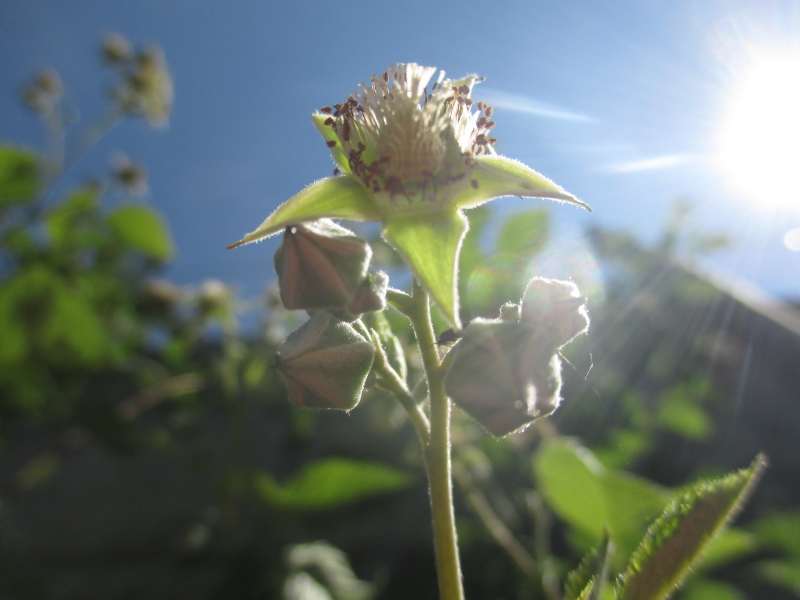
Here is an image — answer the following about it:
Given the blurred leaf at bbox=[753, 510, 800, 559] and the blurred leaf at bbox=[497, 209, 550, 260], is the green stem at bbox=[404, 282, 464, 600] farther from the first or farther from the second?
the blurred leaf at bbox=[753, 510, 800, 559]

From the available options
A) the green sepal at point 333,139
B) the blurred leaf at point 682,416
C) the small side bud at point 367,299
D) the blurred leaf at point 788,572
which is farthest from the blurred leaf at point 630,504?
the blurred leaf at point 682,416

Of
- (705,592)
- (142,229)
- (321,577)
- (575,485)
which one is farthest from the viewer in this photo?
(142,229)

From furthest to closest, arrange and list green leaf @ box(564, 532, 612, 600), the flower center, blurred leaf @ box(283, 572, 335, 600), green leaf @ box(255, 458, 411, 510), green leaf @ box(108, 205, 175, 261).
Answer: green leaf @ box(108, 205, 175, 261) < green leaf @ box(255, 458, 411, 510) < blurred leaf @ box(283, 572, 335, 600) < the flower center < green leaf @ box(564, 532, 612, 600)

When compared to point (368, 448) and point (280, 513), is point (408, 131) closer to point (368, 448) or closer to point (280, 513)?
point (280, 513)

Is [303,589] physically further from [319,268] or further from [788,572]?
[788,572]

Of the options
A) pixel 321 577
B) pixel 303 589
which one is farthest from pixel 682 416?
pixel 303 589

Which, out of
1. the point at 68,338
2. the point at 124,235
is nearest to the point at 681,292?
the point at 68,338

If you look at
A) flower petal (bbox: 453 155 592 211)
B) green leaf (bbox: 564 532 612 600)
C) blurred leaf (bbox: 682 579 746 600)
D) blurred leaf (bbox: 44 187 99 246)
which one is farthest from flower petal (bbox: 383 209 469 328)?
blurred leaf (bbox: 44 187 99 246)
